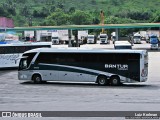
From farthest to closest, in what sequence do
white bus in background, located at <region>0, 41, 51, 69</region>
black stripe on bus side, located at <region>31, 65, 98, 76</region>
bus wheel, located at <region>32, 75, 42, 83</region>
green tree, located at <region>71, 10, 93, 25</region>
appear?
green tree, located at <region>71, 10, 93, 25</region>, white bus in background, located at <region>0, 41, 51, 69</region>, bus wheel, located at <region>32, 75, 42, 83</region>, black stripe on bus side, located at <region>31, 65, 98, 76</region>

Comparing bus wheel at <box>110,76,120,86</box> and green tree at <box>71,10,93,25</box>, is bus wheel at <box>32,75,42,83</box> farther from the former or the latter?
green tree at <box>71,10,93,25</box>

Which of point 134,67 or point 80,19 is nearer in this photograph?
point 134,67

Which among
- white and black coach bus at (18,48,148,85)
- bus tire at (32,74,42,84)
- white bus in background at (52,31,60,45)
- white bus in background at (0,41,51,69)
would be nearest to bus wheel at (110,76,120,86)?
white and black coach bus at (18,48,148,85)

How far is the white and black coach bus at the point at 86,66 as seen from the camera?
3180 cm

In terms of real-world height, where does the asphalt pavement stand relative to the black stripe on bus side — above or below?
below

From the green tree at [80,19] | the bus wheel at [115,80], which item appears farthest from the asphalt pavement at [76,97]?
the green tree at [80,19]

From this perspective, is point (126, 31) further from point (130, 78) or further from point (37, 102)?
point (37, 102)

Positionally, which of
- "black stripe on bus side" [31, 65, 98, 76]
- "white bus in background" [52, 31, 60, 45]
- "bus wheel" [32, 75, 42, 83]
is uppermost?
"black stripe on bus side" [31, 65, 98, 76]

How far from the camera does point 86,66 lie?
3256 centimetres

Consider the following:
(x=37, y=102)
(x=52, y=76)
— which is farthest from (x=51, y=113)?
(x=52, y=76)

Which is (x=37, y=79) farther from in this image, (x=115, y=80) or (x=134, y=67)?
(x=134, y=67)

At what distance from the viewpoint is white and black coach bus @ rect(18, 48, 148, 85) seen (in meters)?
31.8

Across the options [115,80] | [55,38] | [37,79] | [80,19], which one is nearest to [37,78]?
[37,79]

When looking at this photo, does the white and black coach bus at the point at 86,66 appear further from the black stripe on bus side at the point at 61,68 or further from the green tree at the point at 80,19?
the green tree at the point at 80,19
